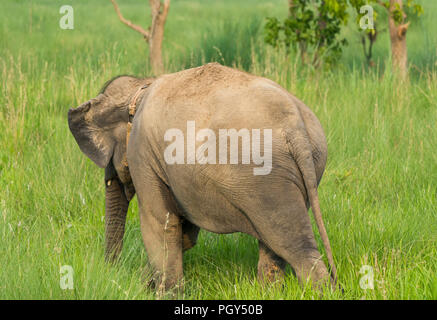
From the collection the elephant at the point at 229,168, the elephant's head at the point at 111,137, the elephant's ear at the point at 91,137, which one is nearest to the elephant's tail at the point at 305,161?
the elephant at the point at 229,168

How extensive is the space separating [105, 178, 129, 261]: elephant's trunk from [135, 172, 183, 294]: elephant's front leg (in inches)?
22.4

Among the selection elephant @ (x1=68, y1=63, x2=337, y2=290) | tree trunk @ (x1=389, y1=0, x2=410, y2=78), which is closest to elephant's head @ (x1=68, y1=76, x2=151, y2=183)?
elephant @ (x1=68, y1=63, x2=337, y2=290)

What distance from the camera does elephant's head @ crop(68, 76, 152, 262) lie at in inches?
162

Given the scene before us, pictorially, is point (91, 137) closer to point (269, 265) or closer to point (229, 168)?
point (229, 168)

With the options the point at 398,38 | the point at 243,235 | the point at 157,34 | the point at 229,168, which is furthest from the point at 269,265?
the point at 157,34

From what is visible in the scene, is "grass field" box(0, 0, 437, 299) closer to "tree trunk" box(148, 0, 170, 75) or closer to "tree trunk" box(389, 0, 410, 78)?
"tree trunk" box(389, 0, 410, 78)

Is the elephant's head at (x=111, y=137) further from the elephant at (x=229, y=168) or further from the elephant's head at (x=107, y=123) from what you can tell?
the elephant at (x=229, y=168)

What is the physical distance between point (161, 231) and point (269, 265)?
2.24 ft

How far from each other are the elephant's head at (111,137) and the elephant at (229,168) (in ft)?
1.14

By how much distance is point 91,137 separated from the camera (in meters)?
4.21

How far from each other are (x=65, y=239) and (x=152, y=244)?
0.97 m

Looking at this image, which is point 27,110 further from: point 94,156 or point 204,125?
point 204,125

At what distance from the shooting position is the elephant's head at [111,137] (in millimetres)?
4121
